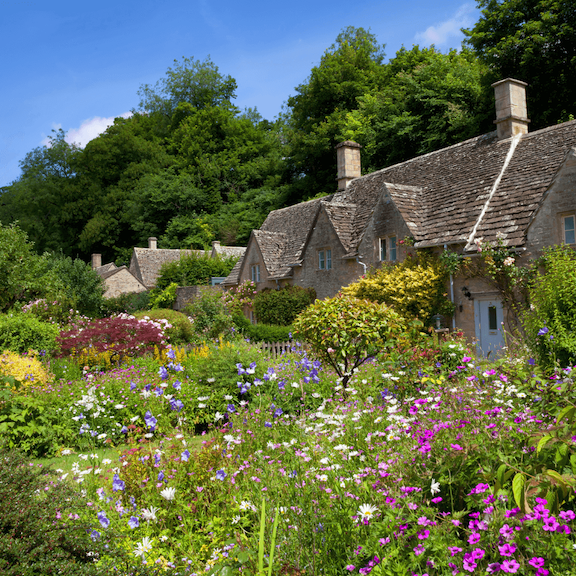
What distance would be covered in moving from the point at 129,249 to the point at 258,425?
194 feet

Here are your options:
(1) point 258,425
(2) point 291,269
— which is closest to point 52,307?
(2) point 291,269

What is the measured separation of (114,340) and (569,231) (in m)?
14.1

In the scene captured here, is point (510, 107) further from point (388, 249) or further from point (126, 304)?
point (126, 304)

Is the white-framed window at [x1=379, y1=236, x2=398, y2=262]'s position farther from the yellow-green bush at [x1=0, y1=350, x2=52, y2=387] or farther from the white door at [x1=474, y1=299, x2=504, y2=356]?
the yellow-green bush at [x1=0, y1=350, x2=52, y2=387]

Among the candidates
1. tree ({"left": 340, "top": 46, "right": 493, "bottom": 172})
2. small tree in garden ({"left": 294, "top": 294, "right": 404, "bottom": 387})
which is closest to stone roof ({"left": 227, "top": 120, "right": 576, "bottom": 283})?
small tree in garden ({"left": 294, "top": 294, "right": 404, "bottom": 387})

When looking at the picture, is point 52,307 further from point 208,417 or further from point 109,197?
point 109,197

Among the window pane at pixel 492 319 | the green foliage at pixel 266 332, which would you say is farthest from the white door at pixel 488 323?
the green foliage at pixel 266 332

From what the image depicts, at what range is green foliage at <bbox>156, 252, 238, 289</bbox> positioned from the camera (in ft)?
139

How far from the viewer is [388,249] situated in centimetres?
1989

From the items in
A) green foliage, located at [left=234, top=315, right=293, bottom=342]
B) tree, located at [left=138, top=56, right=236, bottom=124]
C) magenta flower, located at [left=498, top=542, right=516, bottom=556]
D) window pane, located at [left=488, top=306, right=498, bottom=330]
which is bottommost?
green foliage, located at [left=234, top=315, right=293, bottom=342]

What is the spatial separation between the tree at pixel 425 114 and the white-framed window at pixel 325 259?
1244 centimetres

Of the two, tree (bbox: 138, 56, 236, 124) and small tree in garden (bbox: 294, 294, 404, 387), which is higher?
tree (bbox: 138, 56, 236, 124)

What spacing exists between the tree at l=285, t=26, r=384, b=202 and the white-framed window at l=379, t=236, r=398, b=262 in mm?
20704

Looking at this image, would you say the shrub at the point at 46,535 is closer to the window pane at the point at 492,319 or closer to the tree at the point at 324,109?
the window pane at the point at 492,319
